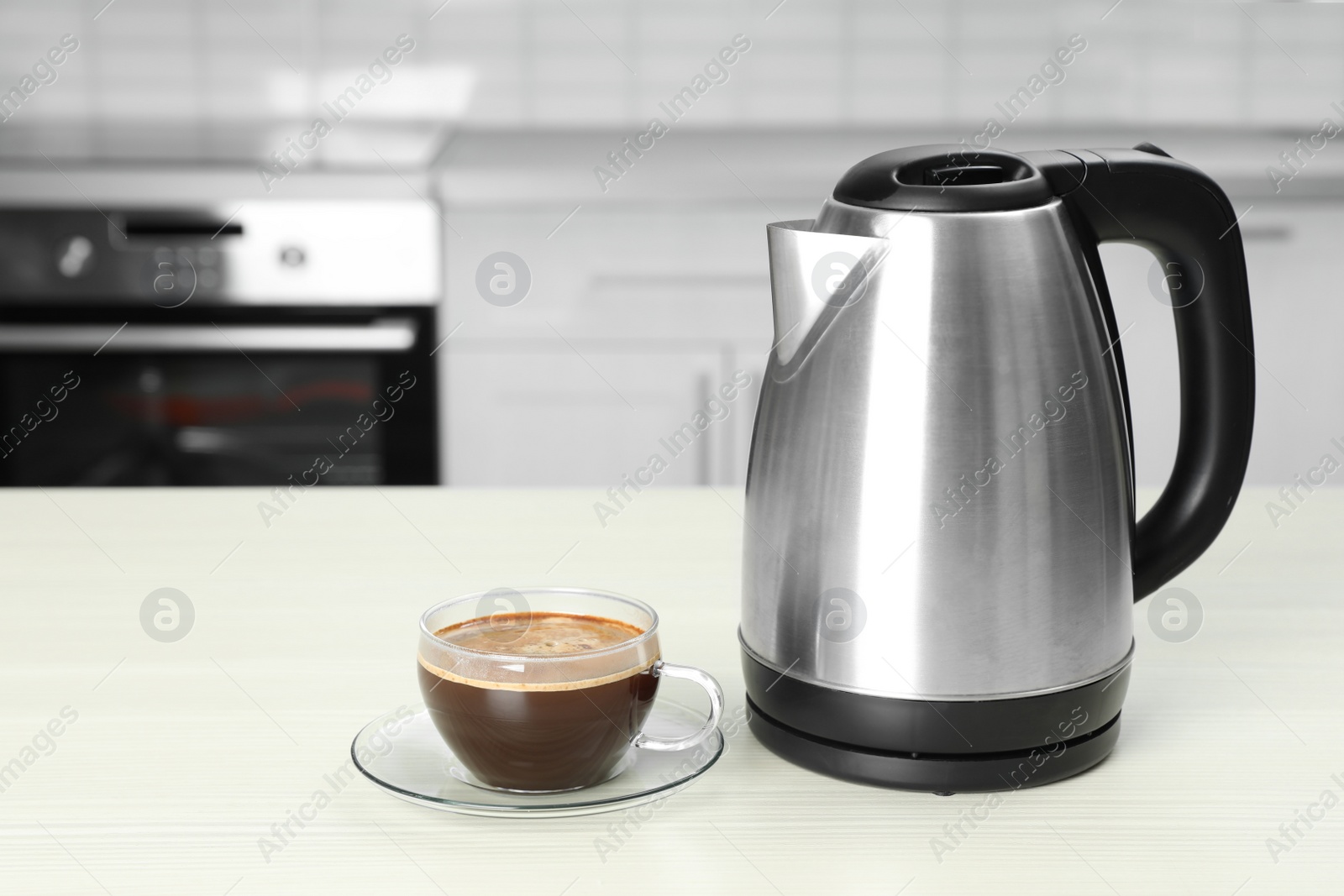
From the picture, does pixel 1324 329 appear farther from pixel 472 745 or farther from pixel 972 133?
pixel 472 745

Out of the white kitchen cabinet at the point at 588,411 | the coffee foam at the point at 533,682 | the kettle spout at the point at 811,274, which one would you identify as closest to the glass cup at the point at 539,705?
the coffee foam at the point at 533,682

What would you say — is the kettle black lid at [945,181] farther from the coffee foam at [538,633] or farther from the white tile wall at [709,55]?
the white tile wall at [709,55]

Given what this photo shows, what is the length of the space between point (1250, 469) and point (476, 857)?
2.00 m

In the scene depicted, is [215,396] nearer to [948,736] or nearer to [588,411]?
[588,411]

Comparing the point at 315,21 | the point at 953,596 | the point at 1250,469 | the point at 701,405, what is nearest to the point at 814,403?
the point at 953,596

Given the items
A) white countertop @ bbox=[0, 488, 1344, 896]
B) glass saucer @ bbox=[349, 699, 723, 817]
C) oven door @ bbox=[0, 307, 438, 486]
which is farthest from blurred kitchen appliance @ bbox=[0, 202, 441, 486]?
glass saucer @ bbox=[349, 699, 723, 817]

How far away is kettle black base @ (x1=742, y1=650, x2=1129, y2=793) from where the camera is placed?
494 mm

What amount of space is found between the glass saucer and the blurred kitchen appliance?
4.95 ft

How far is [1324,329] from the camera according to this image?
2102 millimetres

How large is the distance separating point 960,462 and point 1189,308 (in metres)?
0.14

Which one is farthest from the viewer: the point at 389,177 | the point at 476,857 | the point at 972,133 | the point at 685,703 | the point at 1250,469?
the point at 972,133

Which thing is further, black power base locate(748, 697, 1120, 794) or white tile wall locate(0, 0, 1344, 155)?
white tile wall locate(0, 0, 1344, 155)

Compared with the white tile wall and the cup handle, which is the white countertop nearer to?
the cup handle

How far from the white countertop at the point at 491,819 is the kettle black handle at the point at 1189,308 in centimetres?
9
